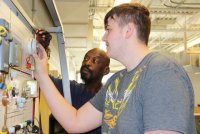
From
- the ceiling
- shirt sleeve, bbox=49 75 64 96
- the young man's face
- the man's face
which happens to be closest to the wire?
the young man's face

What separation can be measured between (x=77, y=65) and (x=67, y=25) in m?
5.36

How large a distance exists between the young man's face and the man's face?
3.19 ft

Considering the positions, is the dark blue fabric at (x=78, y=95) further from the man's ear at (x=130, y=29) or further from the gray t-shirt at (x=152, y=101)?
the man's ear at (x=130, y=29)

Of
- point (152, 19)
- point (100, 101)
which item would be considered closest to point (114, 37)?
point (100, 101)

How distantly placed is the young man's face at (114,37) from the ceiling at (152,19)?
1.40 m

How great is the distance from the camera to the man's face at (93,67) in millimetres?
2062

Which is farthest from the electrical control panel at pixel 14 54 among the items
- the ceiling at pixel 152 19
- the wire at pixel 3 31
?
the ceiling at pixel 152 19

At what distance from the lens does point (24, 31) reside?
1243 mm

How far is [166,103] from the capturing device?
77cm

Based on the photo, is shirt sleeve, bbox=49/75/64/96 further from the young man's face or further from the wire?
the wire

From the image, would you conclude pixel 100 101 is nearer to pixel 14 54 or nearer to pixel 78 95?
pixel 14 54

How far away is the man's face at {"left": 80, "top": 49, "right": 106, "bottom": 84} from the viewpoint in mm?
2062

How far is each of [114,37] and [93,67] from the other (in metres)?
1.07

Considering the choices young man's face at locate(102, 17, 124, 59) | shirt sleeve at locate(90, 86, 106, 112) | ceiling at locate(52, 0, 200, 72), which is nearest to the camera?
young man's face at locate(102, 17, 124, 59)
